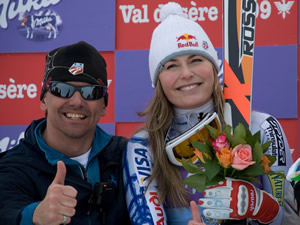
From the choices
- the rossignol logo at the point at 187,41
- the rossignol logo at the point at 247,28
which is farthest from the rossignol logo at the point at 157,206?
the rossignol logo at the point at 247,28

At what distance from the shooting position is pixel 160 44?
259 centimetres

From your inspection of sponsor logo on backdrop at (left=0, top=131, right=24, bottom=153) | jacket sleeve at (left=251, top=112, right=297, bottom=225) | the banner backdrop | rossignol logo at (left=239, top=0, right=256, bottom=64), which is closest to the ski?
rossignol logo at (left=239, top=0, right=256, bottom=64)

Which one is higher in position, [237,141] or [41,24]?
[41,24]

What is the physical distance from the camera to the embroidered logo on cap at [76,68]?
2.51 meters

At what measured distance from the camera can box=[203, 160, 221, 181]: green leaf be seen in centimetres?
194

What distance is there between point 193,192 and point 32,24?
7.19 ft

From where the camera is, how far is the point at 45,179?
94.2 inches

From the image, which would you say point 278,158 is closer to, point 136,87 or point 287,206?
point 287,206

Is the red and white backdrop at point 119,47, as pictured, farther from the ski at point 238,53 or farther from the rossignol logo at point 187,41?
the rossignol logo at point 187,41

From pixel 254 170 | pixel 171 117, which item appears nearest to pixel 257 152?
pixel 254 170

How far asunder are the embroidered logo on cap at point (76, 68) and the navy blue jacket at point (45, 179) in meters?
0.39

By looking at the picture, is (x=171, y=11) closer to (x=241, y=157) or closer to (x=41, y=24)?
(x=241, y=157)

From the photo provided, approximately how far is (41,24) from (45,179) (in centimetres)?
184

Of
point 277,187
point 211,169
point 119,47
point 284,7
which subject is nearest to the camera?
point 211,169
